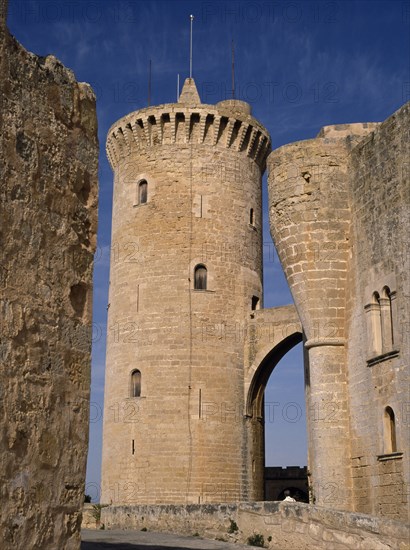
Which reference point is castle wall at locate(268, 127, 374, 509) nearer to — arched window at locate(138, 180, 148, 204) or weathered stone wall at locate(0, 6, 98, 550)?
weathered stone wall at locate(0, 6, 98, 550)

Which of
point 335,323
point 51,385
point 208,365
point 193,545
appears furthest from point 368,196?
point 208,365

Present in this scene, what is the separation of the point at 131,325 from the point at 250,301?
355 centimetres

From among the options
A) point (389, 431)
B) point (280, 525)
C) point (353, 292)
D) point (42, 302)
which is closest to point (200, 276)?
point (353, 292)

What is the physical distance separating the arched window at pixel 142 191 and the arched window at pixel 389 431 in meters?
12.7

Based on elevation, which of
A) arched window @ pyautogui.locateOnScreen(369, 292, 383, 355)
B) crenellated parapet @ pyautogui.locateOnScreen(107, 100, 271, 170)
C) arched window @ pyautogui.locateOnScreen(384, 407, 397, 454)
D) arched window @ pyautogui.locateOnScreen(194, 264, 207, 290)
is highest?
crenellated parapet @ pyautogui.locateOnScreen(107, 100, 271, 170)

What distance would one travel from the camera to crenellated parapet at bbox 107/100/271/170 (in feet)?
72.3

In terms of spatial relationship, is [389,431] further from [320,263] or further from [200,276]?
[200,276]

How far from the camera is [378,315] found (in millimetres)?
11016

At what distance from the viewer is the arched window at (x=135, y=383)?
20.3 metres

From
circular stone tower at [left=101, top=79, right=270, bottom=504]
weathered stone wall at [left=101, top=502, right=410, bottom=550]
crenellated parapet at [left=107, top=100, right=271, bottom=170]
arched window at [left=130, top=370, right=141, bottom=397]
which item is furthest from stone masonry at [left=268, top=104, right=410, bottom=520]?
crenellated parapet at [left=107, top=100, right=271, bottom=170]

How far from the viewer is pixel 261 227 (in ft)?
76.8

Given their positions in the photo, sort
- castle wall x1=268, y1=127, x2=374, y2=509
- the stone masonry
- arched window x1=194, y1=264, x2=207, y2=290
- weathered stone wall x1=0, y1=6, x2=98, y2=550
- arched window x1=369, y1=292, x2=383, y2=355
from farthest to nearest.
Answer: arched window x1=194, y1=264, x2=207, y2=290
castle wall x1=268, y1=127, x2=374, y2=509
arched window x1=369, y1=292, x2=383, y2=355
the stone masonry
weathered stone wall x1=0, y1=6, x2=98, y2=550

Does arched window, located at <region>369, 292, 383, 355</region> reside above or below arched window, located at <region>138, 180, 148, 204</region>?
below

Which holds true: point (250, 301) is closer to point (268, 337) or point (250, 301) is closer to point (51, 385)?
point (268, 337)
